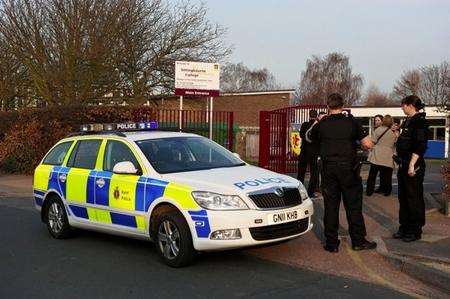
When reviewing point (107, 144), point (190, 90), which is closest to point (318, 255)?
point (107, 144)

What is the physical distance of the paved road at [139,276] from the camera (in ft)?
19.7

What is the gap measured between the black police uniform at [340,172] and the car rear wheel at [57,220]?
12.4 feet

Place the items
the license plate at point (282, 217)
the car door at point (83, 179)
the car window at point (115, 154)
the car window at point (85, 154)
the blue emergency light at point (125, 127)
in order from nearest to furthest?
the license plate at point (282, 217) → the car window at point (115, 154) → the car door at point (83, 179) → the car window at point (85, 154) → the blue emergency light at point (125, 127)

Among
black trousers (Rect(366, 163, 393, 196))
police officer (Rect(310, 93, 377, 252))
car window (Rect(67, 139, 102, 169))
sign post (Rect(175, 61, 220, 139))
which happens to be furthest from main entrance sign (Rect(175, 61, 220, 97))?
police officer (Rect(310, 93, 377, 252))

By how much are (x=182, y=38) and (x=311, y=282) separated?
19901 millimetres

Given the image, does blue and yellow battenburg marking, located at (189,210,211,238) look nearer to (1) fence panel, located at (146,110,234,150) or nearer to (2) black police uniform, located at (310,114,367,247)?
(2) black police uniform, located at (310,114,367,247)

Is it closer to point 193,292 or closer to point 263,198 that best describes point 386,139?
point 263,198

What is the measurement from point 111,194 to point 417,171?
152 inches

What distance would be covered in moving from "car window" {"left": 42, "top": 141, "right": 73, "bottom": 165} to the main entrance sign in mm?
7195

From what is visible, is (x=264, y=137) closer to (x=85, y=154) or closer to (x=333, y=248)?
(x=85, y=154)

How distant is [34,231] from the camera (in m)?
9.74

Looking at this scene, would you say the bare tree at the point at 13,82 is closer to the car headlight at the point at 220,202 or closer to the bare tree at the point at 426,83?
the car headlight at the point at 220,202

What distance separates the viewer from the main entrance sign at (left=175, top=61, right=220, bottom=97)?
1653 centimetres

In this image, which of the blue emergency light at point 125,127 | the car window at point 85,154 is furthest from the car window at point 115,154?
the blue emergency light at point 125,127
